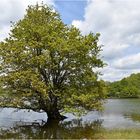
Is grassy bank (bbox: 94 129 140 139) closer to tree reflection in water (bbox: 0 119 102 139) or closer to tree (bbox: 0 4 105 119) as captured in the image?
tree reflection in water (bbox: 0 119 102 139)

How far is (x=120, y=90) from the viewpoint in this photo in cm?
19250

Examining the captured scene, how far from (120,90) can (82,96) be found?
155815mm

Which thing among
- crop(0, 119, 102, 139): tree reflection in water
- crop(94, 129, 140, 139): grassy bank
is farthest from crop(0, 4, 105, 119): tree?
crop(94, 129, 140, 139): grassy bank

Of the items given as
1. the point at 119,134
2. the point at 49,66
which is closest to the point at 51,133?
the point at 119,134

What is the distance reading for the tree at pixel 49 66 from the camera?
4031cm

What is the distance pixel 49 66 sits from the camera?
41531mm

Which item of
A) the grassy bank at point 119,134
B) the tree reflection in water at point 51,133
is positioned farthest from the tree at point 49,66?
the grassy bank at point 119,134

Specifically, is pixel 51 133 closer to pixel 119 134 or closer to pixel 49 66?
pixel 119 134

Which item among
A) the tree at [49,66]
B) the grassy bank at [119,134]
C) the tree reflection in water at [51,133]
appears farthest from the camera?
the tree at [49,66]

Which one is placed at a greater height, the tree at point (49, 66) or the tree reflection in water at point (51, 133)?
the tree at point (49, 66)

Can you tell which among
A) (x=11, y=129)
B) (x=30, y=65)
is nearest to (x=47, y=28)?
Result: (x=30, y=65)

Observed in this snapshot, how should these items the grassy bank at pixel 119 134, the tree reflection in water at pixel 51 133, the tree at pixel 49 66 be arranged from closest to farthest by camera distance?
the grassy bank at pixel 119 134
the tree reflection in water at pixel 51 133
the tree at pixel 49 66

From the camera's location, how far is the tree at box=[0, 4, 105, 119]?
4031 centimetres

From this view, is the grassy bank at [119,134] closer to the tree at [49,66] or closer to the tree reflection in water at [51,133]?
the tree reflection in water at [51,133]
